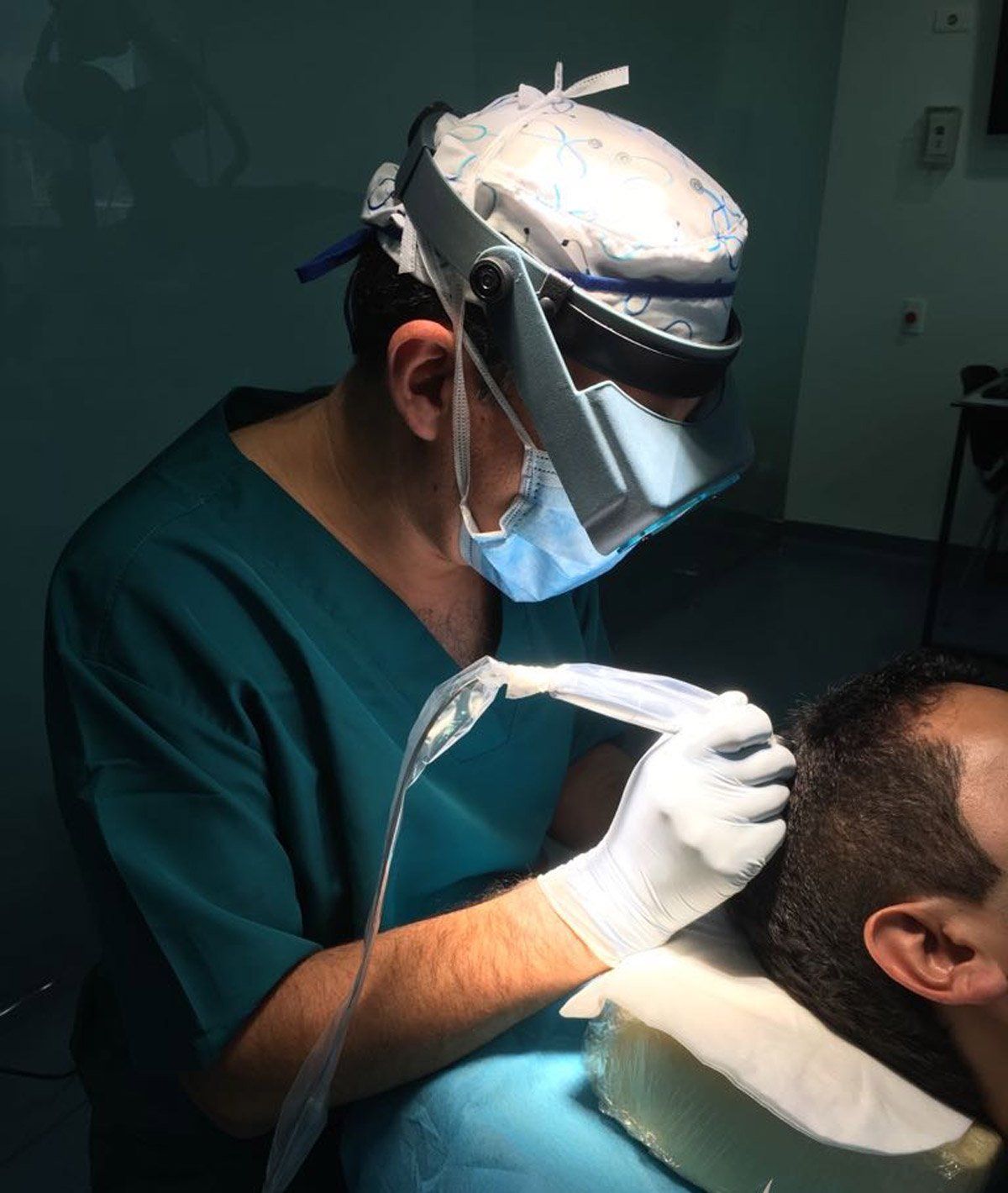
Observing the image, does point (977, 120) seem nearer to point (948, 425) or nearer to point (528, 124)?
point (948, 425)

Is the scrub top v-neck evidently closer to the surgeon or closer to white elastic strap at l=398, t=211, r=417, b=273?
the surgeon

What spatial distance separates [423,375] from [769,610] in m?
2.85

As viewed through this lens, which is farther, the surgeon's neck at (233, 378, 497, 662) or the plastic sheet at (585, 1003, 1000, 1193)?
the surgeon's neck at (233, 378, 497, 662)

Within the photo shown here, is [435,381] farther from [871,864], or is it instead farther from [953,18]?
[953,18]

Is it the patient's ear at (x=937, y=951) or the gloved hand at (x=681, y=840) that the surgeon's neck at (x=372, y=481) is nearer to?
the gloved hand at (x=681, y=840)

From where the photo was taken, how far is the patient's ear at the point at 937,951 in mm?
998

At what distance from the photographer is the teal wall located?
1.62 metres

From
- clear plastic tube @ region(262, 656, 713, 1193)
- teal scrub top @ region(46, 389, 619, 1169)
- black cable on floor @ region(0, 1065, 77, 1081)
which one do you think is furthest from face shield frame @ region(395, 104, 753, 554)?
black cable on floor @ region(0, 1065, 77, 1081)

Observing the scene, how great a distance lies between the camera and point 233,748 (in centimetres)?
100

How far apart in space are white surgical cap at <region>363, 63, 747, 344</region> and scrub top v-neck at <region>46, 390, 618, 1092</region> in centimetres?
34

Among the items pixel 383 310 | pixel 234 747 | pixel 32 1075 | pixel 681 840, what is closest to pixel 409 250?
pixel 383 310

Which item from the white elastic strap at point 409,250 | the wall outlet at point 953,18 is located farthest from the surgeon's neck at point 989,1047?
the wall outlet at point 953,18

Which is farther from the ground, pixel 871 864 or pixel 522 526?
pixel 522 526

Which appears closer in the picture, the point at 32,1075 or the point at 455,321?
the point at 455,321
